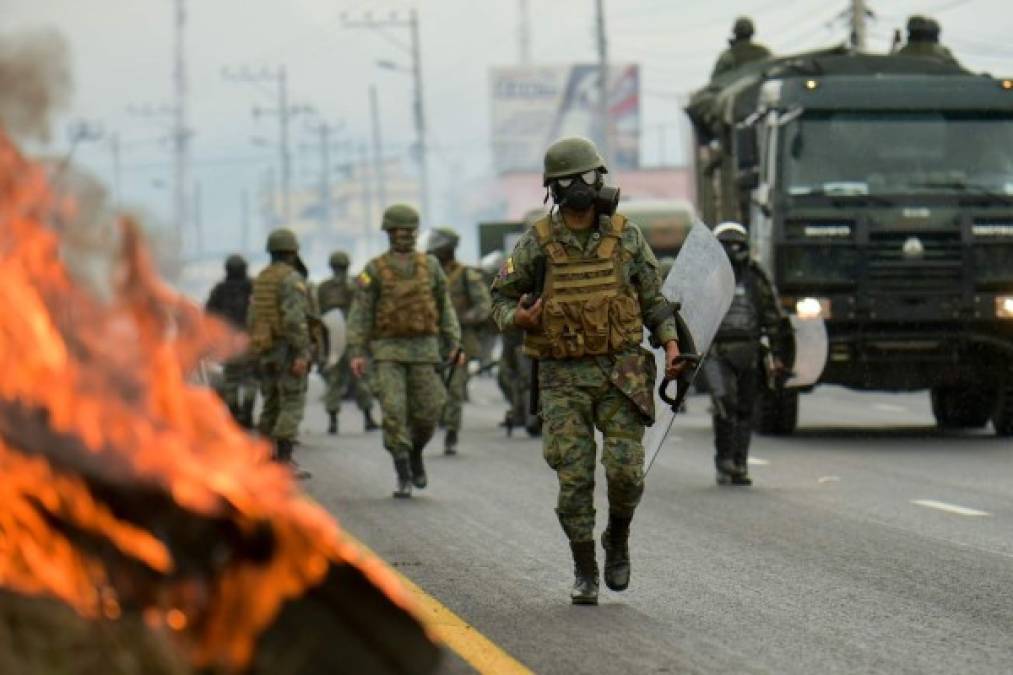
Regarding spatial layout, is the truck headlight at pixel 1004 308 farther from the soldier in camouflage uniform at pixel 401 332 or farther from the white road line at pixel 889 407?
the white road line at pixel 889 407

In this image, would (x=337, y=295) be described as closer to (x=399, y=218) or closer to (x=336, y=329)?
(x=336, y=329)

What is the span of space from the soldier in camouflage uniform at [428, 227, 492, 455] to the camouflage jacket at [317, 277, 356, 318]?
5.30 metres

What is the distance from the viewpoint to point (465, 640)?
9125 mm

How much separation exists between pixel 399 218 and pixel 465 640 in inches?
290

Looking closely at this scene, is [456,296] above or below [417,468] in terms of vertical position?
above

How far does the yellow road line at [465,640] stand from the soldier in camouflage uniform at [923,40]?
51.3 ft

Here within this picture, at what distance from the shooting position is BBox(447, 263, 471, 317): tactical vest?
886 inches

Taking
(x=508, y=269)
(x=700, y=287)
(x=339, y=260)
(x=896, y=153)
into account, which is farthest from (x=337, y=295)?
(x=508, y=269)

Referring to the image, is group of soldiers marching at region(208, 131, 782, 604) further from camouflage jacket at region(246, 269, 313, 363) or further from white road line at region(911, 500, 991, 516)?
white road line at region(911, 500, 991, 516)

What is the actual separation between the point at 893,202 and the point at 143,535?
57.2 ft

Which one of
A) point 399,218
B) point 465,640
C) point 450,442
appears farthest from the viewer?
point 450,442

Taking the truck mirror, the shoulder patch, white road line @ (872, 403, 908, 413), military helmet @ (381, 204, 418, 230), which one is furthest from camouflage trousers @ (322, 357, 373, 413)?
the shoulder patch

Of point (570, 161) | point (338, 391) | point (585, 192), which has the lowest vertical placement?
point (338, 391)

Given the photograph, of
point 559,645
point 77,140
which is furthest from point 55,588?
point 559,645
